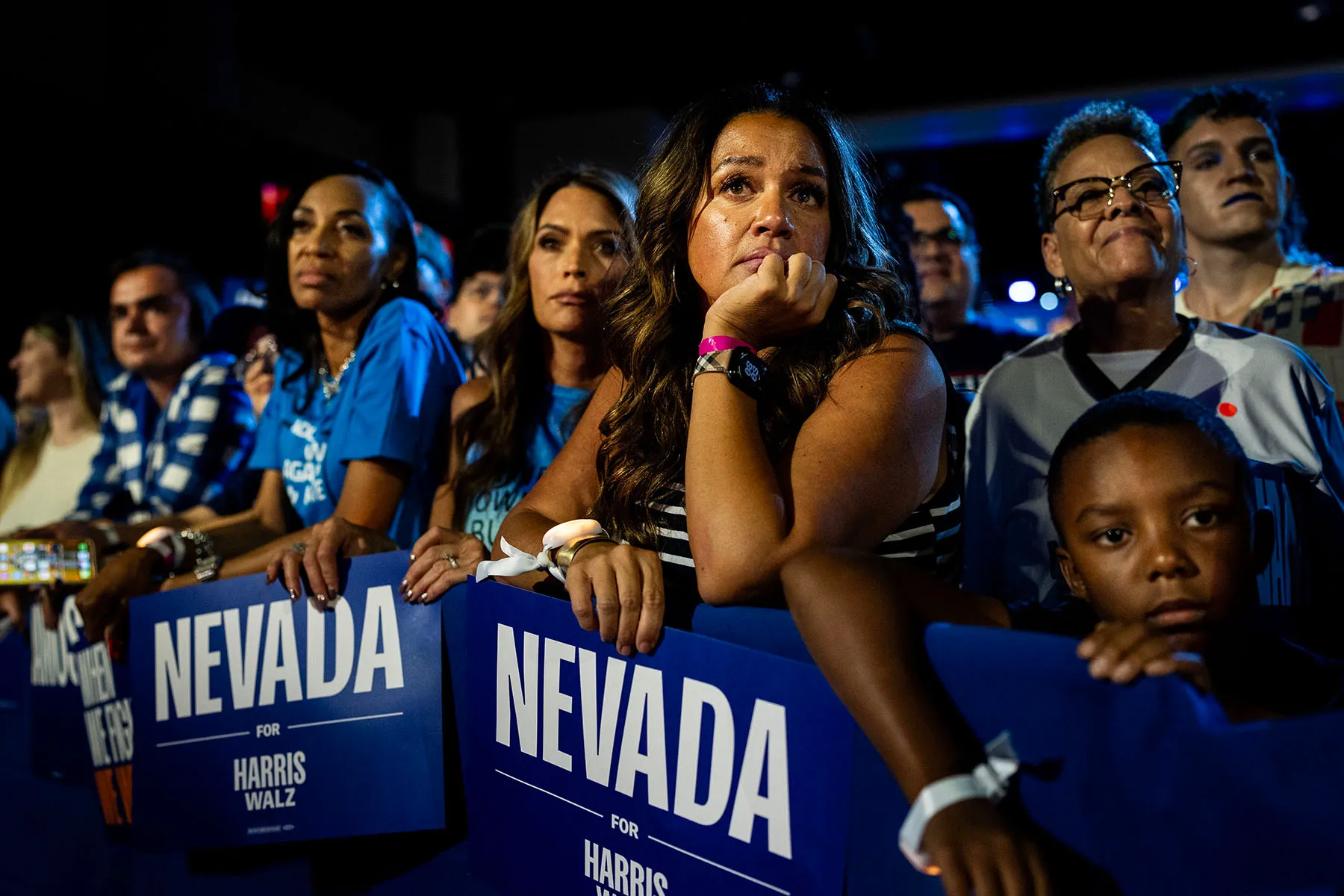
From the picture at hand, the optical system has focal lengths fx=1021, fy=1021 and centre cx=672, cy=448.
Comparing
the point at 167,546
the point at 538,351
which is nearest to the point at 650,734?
the point at 538,351

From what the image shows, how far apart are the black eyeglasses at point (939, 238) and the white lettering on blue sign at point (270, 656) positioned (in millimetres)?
2490

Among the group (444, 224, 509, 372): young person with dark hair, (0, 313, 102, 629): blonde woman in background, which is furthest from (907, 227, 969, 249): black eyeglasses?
(0, 313, 102, 629): blonde woman in background

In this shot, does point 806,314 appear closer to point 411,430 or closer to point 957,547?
point 957,547

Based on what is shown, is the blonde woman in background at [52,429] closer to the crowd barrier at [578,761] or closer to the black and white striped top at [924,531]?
the crowd barrier at [578,761]

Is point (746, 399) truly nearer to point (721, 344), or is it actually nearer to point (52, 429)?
point (721, 344)

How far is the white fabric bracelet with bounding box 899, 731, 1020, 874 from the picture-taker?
92 centimetres

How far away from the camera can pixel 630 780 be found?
50.7 inches

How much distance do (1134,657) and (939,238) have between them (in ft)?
9.56

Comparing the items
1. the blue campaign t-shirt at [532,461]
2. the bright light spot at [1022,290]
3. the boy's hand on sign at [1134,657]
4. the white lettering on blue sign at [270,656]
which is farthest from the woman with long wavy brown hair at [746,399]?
the bright light spot at [1022,290]

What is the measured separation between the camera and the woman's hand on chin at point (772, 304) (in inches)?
58.0

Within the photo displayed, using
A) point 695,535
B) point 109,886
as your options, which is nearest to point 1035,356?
point 695,535

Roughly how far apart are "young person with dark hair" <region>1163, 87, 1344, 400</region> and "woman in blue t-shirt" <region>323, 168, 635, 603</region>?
143 centimetres

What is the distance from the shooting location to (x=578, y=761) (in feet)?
4.50

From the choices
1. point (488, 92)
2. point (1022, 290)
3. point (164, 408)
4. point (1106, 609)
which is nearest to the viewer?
point (1106, 609)
